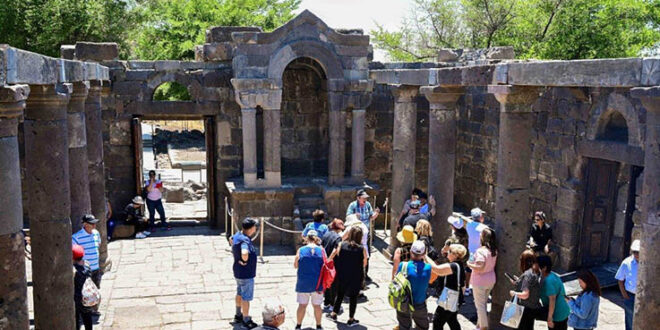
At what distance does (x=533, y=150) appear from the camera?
13.3 metres

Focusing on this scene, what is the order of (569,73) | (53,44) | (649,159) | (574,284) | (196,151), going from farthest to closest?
(196,151) → (53,44) → (574,284) → (569,73) → (649,159)

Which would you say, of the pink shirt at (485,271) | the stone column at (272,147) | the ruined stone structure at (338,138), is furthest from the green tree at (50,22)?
the pink shirt at (485,271)

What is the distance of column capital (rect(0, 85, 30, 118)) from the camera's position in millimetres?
5477

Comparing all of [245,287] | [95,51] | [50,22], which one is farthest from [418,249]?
[50,22]

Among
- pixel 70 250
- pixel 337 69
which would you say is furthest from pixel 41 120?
pixel 337 69

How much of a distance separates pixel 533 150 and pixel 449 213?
3.05 metres

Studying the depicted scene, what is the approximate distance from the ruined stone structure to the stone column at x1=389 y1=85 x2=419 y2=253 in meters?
0.03

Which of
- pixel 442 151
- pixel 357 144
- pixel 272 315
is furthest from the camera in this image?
pixel 357 144

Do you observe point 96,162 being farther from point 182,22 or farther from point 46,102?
point 182,22

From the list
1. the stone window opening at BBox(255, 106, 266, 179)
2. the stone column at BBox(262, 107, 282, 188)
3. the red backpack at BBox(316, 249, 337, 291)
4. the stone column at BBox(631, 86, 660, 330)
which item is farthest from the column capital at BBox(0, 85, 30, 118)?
the stone window opening at BBox(255, 106, 266, 179)

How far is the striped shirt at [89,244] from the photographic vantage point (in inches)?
360

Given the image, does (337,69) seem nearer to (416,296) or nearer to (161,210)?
(161,210)

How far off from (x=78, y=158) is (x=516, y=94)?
6.77 m

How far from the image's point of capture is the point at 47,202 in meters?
7.62
